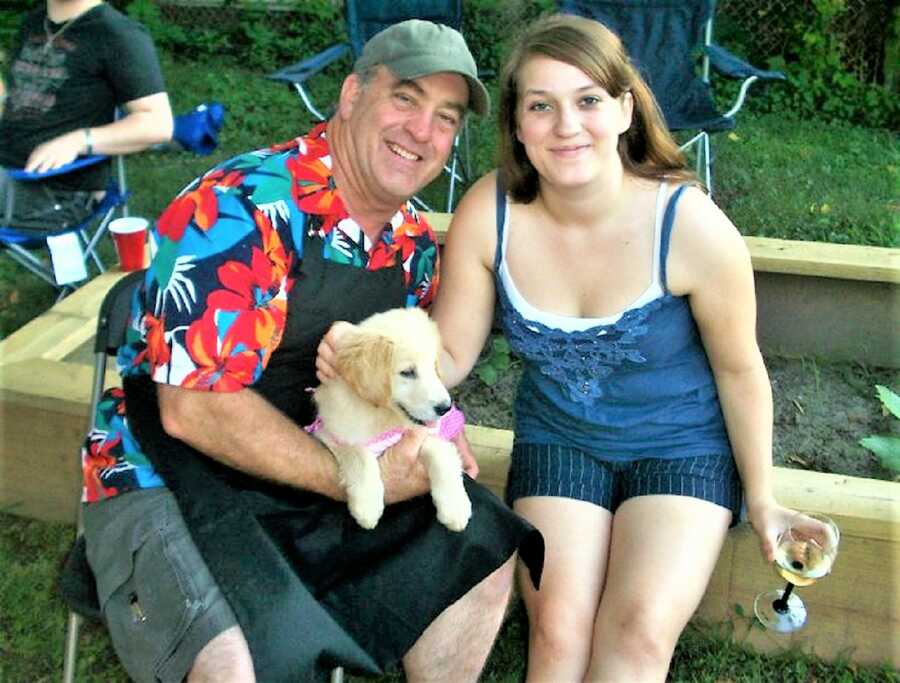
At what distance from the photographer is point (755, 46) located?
8.14m

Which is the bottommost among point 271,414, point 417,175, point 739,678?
point 739,678

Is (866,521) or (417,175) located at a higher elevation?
(417,175)

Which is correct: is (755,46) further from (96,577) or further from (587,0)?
(96,577)

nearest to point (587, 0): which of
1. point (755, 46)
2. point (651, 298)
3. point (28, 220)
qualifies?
point (755, 46)

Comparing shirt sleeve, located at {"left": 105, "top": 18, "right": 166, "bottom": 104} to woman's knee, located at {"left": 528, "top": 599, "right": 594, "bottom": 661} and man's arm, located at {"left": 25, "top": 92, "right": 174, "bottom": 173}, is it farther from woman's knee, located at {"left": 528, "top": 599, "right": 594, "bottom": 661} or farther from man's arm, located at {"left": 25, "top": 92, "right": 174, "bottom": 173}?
woman's knee, located at {"left": 528, "top": 599, "right": 594, "bottom": 661}

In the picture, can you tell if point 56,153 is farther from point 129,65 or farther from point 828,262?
point 828,262

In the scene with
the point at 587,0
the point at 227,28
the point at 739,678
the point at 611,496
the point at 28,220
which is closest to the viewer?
the point at 611,496

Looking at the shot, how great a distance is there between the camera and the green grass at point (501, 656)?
2.90 metres

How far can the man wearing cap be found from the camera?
2051 millimetres

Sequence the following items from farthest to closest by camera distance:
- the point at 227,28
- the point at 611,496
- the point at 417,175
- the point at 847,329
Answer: the point at 227,28 → the point at 847,329 → the point at 611,496 → the point at 417,175

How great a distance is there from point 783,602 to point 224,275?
1.51 m

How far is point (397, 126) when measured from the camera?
92.8 inches

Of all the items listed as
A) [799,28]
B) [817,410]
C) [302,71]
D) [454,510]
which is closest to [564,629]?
[454,510]

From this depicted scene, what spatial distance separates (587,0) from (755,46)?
2.69 m
